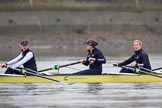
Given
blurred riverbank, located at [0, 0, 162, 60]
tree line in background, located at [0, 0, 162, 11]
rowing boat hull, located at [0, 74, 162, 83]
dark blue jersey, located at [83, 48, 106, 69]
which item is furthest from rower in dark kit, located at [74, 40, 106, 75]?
tree line in background, located at [0, 0, 162, 11]

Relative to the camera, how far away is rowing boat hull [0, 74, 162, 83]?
27.4 meters

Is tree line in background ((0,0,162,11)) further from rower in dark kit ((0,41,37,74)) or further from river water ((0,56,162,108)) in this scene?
river water ((0,56,162,108))

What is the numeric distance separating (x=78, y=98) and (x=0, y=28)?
119 feet

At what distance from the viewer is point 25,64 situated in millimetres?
28422

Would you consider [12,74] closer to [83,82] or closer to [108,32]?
[83,82]

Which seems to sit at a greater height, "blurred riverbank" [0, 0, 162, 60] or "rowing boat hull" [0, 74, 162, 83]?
"blurred riverbank" [0, 0, 162, 60]

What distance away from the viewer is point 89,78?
2752cm

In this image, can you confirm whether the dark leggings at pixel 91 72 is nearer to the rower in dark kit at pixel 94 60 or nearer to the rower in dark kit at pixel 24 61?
the rower in dark kit at pixel 94 60

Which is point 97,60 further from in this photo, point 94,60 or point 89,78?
point 89,78

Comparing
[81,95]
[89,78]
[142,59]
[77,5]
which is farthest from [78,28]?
[81,95]

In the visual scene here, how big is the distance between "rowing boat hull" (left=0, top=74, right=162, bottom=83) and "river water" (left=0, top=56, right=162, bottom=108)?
41cm

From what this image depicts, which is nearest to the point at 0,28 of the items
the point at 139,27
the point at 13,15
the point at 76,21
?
the point at 13,15

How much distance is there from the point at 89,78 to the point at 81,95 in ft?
14.3

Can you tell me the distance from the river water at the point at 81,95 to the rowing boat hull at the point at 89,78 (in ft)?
1.36
